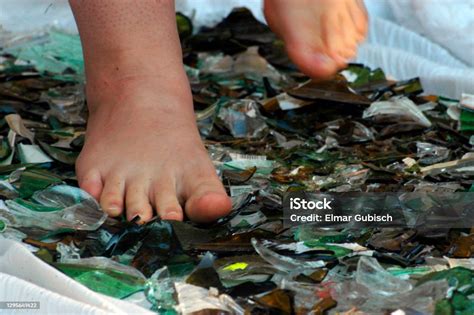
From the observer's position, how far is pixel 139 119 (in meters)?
1.31

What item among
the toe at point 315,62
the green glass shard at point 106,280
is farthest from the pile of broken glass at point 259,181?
the toe at point 315,62

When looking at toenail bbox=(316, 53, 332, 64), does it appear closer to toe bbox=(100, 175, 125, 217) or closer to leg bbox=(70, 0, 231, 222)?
leg bbox=(70, 0, 231, 222)

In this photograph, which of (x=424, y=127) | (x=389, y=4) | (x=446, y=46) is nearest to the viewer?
(x=424, y=127)

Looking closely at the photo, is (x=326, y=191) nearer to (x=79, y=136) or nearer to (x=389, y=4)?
(x=79, y=136)

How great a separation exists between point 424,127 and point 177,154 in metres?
0.44

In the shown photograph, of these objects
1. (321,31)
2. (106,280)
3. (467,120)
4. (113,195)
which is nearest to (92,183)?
(113,195)

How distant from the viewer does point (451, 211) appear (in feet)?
3.85

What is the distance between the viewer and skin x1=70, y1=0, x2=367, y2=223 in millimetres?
1231

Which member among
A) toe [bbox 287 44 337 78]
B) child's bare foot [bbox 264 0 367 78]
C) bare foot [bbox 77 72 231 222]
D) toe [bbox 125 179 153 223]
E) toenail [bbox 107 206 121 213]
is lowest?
toenail [bbox 107 206 121 213]

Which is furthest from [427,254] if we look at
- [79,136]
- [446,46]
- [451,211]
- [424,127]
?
[446,46]

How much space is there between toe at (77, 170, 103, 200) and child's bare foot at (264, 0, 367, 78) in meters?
0.33

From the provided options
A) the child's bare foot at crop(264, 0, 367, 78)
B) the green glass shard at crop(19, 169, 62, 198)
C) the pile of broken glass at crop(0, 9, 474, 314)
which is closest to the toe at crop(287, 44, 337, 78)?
the child's bare foot at crop(264, 0, 367, 78)

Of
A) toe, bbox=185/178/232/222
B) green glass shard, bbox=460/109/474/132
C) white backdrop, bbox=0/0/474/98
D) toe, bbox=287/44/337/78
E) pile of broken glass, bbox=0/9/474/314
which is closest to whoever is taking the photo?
pile of broken glass, bbox=0/9/474/314

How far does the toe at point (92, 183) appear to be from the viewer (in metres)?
1.24
